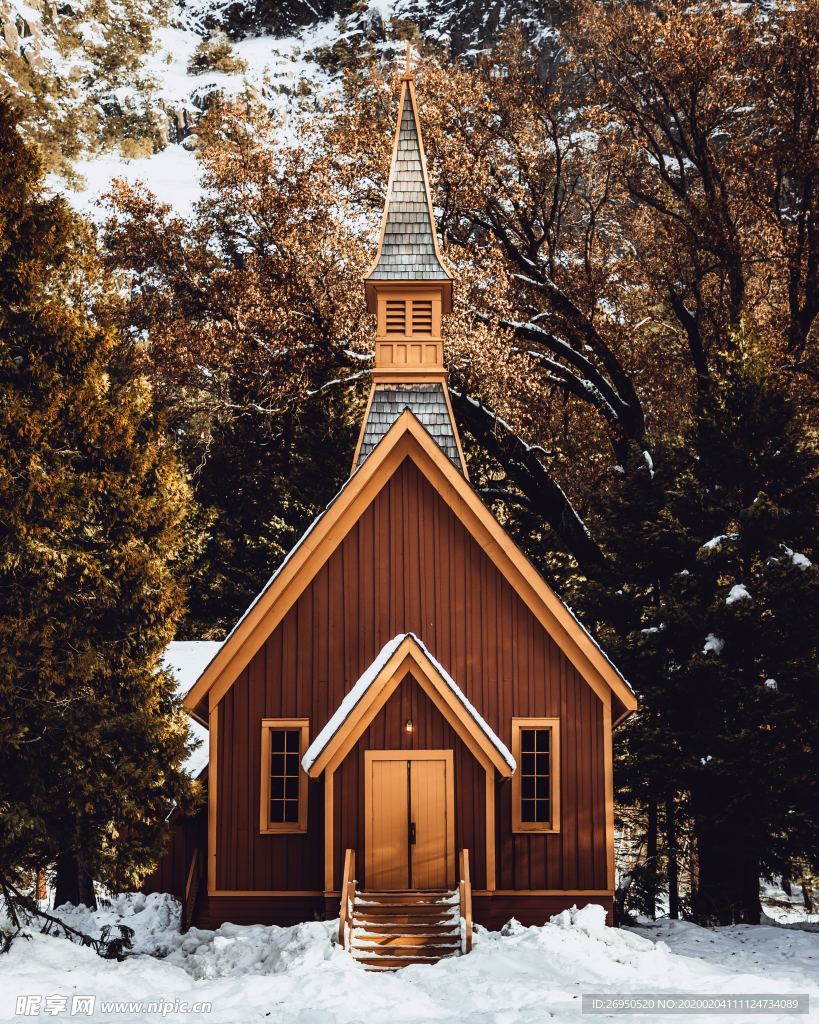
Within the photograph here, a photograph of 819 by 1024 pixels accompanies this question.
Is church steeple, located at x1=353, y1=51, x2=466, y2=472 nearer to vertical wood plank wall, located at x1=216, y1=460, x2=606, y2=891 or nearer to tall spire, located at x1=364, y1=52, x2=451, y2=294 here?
tall spire, located at x1=364, y1=52, x2=451, y2=294

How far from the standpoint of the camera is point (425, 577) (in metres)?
17.6

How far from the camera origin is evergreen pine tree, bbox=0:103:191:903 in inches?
632

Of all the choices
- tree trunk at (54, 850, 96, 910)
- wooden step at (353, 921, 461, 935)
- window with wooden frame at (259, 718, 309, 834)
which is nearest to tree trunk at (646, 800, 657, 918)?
wooden step at (353, 921, 461, 935)

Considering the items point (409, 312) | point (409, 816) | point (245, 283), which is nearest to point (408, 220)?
point (409, 312)

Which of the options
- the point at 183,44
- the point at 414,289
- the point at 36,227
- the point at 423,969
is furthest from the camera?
the point at 183,44

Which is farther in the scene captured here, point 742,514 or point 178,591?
point 742,514

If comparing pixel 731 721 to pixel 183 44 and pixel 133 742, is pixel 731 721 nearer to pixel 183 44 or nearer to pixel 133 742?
pixel 133 742

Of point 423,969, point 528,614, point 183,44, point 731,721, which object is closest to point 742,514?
point 731,721

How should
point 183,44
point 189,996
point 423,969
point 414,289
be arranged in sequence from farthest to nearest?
point 183,44
point 414,289
point 423,969
point 189,996

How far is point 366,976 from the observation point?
13375mm

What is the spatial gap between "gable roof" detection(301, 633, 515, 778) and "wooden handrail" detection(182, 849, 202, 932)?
3405mm

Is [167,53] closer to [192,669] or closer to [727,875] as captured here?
[192,669]

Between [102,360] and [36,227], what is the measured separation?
2226 mm

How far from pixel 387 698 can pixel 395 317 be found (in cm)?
728
